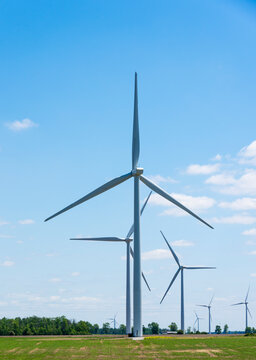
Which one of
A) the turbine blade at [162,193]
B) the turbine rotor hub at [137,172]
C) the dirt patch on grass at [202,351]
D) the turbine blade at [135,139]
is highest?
the turbine blade at [135,139]

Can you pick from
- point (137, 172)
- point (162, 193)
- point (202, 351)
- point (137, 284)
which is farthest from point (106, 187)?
point (202, 351)

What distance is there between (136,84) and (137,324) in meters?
36.5

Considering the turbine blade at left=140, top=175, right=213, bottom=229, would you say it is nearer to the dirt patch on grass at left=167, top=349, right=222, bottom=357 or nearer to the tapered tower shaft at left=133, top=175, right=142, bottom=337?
the tapered tower shaft at left=133, top=175, right=142, bottom=337

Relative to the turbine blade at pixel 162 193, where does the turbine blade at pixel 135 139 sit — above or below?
above

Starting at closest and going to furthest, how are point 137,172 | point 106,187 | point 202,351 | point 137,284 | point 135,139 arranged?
point 202,351, point 137,284, point 137,172, point 106,187, point 135,139

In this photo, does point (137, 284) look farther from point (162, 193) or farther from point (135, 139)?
point (135, 139)

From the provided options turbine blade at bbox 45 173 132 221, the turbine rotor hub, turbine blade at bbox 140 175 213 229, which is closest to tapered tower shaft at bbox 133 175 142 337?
turbine blade at bbox 140 175 213 229

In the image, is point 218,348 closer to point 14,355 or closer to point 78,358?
point 78,358

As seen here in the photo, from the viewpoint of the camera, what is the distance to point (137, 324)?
2643 inches

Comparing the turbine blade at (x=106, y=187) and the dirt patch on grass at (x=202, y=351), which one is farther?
the turbine blade at (x=106, y=187)

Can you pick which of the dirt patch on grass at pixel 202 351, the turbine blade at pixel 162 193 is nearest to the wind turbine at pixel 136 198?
the turbine blade at pixel 162 193

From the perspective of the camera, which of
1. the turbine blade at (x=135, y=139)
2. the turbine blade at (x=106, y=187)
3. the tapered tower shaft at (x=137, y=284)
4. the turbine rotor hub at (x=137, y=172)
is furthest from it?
the turbine blade at (x=135, y=139)

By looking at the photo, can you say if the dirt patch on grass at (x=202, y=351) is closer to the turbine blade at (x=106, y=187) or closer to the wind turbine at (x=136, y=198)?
the wind turbine at (x=136, y=198)

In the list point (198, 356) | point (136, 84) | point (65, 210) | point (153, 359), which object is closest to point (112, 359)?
point (153, 359)
